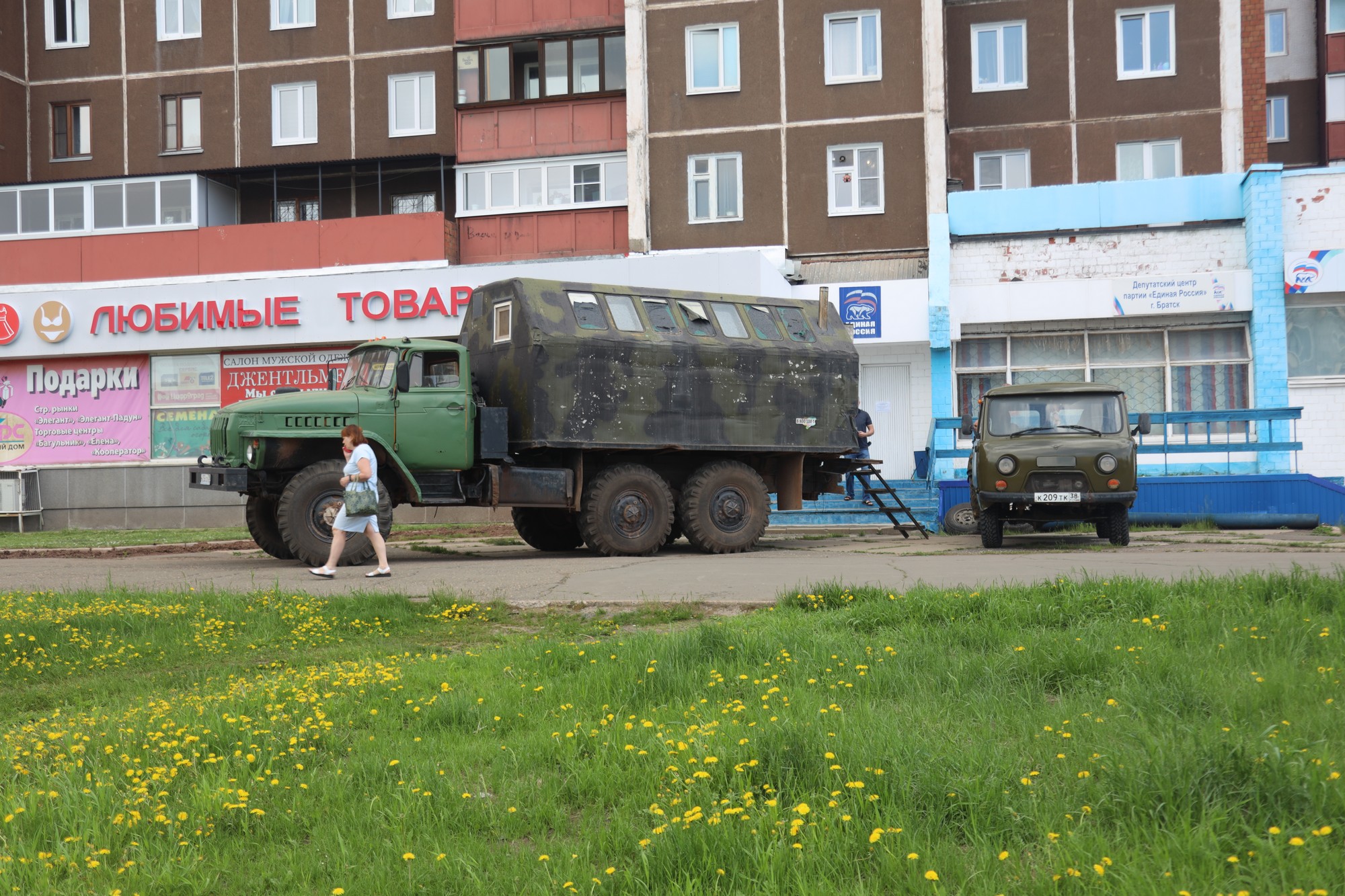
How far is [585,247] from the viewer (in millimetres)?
28125

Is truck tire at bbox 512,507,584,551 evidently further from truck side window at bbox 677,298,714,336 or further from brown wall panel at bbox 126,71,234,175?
brown wall panel at bbox 126,71,234,175

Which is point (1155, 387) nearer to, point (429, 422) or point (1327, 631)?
point (429, 422)

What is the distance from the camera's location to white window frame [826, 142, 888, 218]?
27.0m

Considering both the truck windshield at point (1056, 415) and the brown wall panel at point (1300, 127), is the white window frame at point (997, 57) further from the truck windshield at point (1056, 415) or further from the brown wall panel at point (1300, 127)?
the truck windshield at point (1056, 415)

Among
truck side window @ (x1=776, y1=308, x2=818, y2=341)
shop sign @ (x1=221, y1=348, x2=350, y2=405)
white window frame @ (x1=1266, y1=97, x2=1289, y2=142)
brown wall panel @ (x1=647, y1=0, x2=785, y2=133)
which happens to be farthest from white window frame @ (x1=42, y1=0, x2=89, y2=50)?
white window frame @ (x1=1266, y1=97, x2=1289, y2=142)

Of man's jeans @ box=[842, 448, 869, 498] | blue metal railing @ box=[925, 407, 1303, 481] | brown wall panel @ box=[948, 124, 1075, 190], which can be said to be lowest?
man's jeans @ box=[842, 448, 869, 498]

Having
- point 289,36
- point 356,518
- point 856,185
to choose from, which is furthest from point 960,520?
point 289,36

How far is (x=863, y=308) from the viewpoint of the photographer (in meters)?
25.7

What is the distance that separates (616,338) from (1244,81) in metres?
19.9

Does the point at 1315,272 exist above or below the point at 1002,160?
below

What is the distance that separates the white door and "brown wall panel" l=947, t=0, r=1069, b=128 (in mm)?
Result: 7299

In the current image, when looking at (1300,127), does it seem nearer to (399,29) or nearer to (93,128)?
(399,29)

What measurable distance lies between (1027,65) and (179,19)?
67.6ft

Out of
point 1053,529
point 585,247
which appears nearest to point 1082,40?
point 585,247
